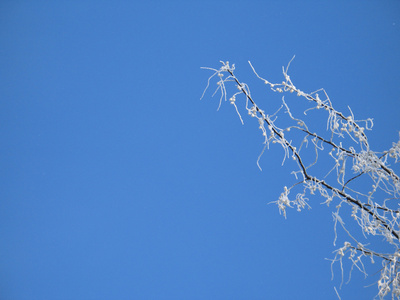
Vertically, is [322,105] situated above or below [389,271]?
above

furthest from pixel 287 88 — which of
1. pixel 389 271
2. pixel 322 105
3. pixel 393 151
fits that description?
pixel 389 271

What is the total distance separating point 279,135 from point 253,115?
0.05 meters

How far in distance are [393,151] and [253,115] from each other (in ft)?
0.71

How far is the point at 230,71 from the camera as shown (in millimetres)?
659

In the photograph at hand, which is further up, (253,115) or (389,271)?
(253,115)

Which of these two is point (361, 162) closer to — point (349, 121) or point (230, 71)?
point (349, 121)

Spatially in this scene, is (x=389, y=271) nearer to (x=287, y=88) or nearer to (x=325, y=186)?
(x=325, y=186)

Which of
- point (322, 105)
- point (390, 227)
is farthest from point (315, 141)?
point (390, 227)

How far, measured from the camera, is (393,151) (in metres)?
0.63

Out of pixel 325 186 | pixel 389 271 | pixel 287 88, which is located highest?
pixel 287 88

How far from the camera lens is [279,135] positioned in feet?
2.02

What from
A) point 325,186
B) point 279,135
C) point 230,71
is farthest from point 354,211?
point 230,71

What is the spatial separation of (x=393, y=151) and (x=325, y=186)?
0.11 m

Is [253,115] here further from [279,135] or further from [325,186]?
[325,186]
